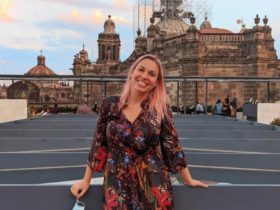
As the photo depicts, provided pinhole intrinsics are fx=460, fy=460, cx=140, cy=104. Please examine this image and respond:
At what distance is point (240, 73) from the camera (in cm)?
2808

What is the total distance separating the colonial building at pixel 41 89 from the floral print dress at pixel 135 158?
47.8 ft

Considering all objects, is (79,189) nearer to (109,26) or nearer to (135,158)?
(135,158)

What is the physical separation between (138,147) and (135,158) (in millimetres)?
68

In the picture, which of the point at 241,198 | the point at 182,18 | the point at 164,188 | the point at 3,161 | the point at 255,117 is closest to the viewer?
Answer: the point at 164,188

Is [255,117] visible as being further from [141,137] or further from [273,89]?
[141,137]

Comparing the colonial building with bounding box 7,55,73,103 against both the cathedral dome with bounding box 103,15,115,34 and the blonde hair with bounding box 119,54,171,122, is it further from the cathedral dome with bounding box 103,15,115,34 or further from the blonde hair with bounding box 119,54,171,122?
the blonde hair with bounding box 119,54,171,122

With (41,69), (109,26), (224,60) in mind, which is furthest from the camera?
(41,69)

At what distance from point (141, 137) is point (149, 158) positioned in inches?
5.2

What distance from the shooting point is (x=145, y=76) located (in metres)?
2.85

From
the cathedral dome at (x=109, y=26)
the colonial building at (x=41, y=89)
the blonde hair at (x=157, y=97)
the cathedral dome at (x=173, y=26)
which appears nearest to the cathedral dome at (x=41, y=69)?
the colonial building at (x=41, y=89)

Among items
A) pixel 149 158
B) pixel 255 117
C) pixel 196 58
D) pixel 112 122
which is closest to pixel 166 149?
pixel 149 158

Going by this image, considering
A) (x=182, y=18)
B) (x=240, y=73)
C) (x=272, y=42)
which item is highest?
(x=182, y=18)

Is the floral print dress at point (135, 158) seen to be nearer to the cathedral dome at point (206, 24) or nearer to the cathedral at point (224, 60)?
the cathedral at point (224, 60)

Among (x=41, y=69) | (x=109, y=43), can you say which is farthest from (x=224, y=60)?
(x=41, y=69)
